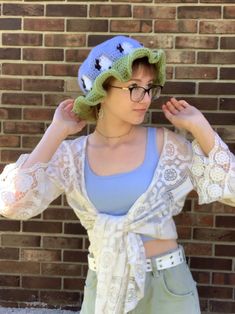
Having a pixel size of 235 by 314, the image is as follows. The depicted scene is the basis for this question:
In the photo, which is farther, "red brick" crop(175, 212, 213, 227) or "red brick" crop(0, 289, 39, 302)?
"red brick" crop(0, 289, 39, 302)

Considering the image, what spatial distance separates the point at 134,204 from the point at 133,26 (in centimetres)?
134

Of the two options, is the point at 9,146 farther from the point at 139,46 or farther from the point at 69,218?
the point at 139,46

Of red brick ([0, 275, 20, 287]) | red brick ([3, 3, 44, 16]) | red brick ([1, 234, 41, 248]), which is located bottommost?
red brick ([0, 275, 20, 287])

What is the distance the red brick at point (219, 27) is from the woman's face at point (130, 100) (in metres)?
1.00

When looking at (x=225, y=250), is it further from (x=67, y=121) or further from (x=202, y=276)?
(x=67, y=121)

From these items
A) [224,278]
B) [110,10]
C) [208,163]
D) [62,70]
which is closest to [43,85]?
[62,70]

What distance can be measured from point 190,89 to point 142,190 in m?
1.14

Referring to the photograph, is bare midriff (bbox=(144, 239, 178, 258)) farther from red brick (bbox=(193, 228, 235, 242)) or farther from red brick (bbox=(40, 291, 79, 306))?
red brick (bbox=(40, 291, 79, 306))

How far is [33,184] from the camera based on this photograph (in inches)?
95.2

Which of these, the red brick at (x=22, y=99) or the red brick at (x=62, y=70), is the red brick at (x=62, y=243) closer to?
the red brick at (x=22, y=99)

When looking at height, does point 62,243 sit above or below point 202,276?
above

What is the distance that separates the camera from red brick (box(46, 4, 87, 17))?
3316 millimetres

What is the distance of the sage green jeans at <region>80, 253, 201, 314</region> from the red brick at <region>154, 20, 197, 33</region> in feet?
4.83

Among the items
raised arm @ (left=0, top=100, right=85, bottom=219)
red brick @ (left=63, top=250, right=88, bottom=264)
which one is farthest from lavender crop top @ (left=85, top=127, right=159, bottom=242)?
red brick @ (left=63, top=250, right=88, bottom=264)
